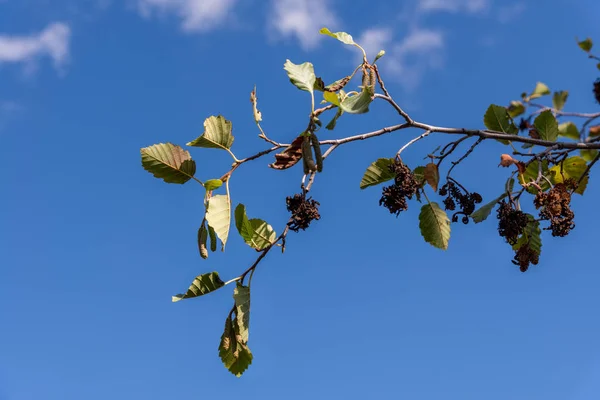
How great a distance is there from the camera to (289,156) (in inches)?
142

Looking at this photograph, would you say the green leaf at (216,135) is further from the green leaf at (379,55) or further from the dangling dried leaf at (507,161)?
the dangling dried leaf at (507,161)

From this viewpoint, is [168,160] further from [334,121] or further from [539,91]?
[539,91]

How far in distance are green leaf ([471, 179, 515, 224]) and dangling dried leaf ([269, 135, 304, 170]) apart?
124cm

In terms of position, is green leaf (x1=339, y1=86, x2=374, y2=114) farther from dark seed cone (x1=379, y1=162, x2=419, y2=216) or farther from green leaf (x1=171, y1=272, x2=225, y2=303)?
green leaf (x1=171, y1=272, x2=225, y2=303)

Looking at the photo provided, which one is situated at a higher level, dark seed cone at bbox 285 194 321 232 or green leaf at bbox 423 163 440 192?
green leaf at bbox 423 163 440 192

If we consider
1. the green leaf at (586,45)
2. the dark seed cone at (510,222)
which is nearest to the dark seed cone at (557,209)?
the dark seed cone at (510,222)

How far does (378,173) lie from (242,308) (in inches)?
43.2

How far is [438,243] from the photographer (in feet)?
13.5

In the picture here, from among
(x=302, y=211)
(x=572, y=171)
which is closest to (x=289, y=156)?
(x=302, y=211)

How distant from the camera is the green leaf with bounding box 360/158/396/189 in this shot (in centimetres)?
394

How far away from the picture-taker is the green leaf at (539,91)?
3.72m

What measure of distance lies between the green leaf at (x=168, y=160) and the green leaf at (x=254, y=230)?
0.37 meters

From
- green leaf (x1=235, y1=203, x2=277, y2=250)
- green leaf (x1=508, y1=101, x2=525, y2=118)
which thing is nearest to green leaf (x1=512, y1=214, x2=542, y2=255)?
green leaf (x1=508, y1=101, x2=525, y2=118)

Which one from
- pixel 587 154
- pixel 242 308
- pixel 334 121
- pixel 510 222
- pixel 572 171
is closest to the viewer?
pixel 334 121
